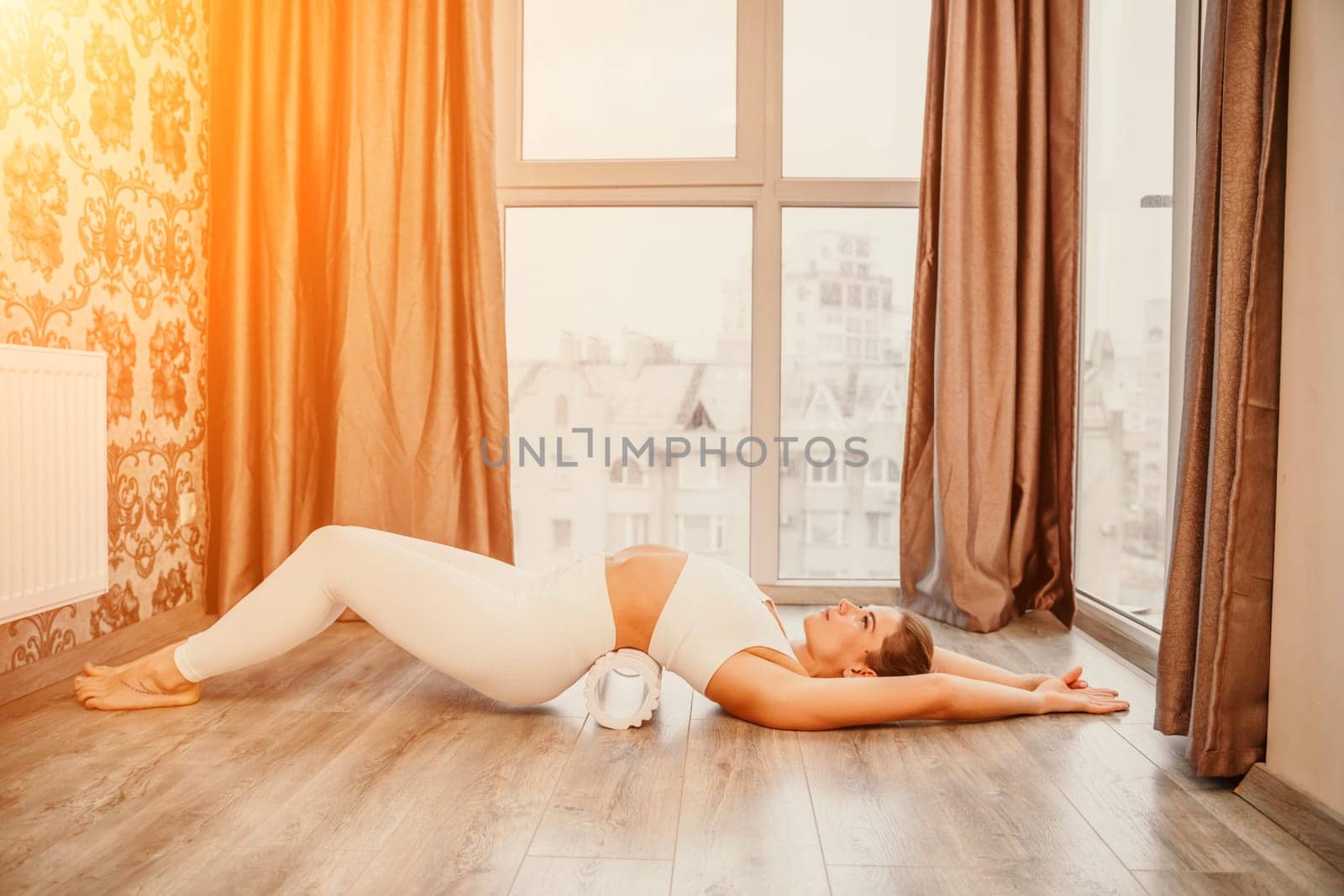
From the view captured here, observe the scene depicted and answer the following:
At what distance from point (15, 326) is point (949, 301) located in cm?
252

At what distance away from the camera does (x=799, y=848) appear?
146 centimetres

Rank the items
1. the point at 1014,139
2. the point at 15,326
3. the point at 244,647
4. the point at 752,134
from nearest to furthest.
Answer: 1. the point at 244,647
2. the point at 15,326
3. the point at 1014,139
4. the point at 752,134

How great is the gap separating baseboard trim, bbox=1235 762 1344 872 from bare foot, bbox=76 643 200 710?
205 cm

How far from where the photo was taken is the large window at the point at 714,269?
137 inches

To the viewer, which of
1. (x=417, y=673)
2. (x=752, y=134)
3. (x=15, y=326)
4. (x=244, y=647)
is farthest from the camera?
(x=752, y=134)

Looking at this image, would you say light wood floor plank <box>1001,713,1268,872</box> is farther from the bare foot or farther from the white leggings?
the bare foot

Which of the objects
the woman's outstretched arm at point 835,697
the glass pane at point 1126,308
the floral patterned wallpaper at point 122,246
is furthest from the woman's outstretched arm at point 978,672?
the floral patterned wallpaper at point 122,246

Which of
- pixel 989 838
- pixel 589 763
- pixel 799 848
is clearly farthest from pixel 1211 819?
pixel 589 763

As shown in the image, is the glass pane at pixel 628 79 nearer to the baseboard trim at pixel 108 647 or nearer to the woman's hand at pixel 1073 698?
the baseboard trim at pixel 108 647

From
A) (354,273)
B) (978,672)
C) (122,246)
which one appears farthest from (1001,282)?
(122,246)

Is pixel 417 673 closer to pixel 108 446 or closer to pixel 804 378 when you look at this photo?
pixel 108 446

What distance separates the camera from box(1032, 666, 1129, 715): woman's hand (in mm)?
2107

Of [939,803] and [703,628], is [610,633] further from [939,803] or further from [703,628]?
[939,803]

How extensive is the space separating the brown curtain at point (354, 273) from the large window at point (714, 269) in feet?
1.37
